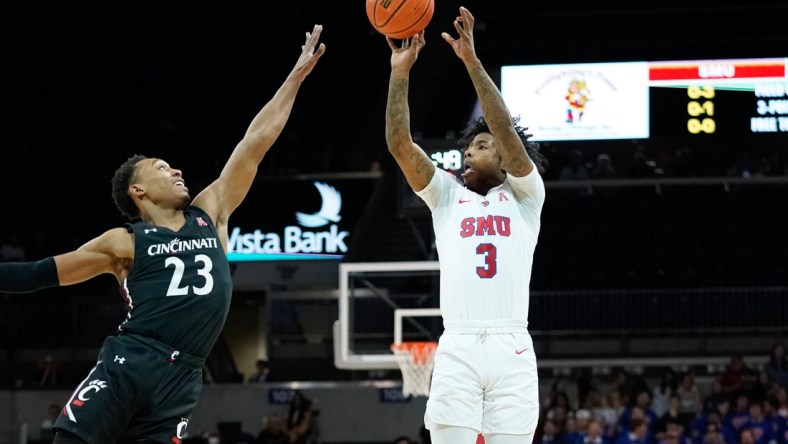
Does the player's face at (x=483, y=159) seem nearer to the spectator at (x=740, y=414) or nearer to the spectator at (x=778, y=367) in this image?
the spectator at (x=740, y=414)

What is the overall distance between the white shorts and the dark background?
1683 cm

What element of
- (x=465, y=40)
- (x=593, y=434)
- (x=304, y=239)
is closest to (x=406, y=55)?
(x=465, y=40)

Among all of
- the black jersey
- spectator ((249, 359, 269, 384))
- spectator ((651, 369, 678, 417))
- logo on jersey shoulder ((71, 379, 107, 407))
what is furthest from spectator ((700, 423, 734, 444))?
logo on jersey shoulder ((71, 379, 107, 407))

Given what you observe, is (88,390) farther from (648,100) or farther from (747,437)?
(648,100)

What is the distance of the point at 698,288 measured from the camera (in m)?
19.7

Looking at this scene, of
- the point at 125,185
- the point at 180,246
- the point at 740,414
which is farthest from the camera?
the point at 740,414

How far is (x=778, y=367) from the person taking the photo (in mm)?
17375

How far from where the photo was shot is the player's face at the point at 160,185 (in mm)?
5902

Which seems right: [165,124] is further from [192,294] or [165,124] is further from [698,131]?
[192,294]

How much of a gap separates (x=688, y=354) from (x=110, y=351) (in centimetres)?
1520

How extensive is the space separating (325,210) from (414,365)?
381 inches

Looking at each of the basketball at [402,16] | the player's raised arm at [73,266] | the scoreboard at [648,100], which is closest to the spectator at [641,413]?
the scoreboard at [648,100]

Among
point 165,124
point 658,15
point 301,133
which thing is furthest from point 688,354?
point 165,124

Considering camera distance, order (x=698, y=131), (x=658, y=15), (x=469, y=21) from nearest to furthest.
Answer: (x=469, y=21) → (x=698, y=131) → (x=658, y=15)
